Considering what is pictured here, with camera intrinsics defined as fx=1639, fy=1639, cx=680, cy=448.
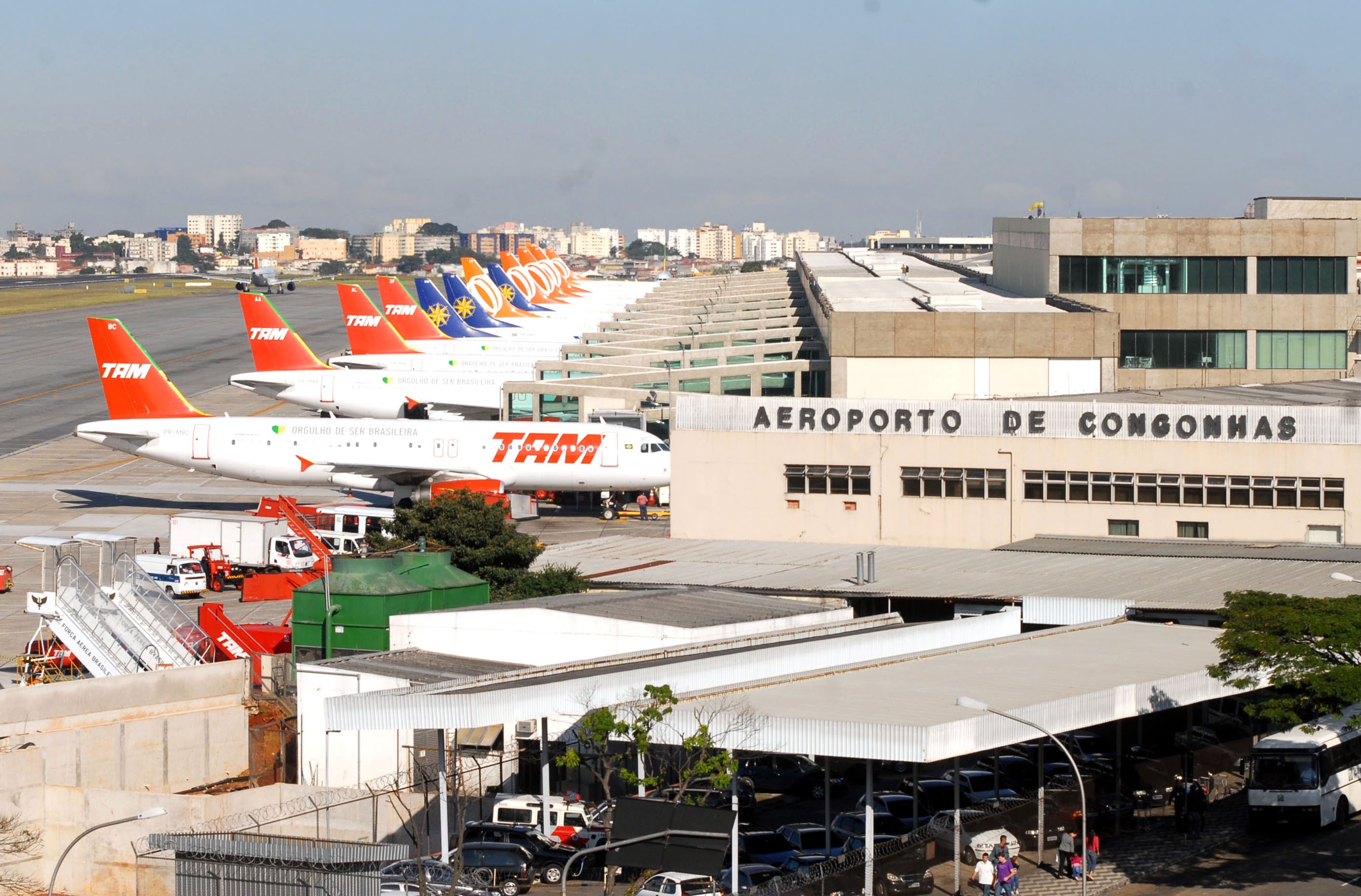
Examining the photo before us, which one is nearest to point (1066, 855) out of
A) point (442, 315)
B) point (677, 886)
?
point (677, 886)

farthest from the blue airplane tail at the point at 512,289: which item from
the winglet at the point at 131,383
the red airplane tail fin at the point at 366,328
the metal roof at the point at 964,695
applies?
the metal roof at the point at 964,695

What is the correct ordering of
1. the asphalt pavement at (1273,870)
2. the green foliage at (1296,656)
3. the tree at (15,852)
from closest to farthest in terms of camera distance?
the asphalt pavement at (1273,870) < the green foliage at (1296,656) < the tree at (15,852)

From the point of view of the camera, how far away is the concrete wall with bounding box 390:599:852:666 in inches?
1788

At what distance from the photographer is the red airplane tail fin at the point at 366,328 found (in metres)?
132

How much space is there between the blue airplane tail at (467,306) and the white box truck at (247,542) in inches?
3287

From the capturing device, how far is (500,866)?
3559cm

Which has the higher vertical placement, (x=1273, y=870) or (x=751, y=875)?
(x=751, y=875)

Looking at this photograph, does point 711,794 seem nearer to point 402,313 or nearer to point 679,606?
point 679,606

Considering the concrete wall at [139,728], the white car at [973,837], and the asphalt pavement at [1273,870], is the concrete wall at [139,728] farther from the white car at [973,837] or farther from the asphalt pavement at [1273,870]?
the asphalt pavement at [1273,870]

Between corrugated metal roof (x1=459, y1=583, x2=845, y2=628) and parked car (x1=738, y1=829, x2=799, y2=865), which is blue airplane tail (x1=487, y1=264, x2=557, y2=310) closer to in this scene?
corrugated metal roof (x1=459, y1=583, x2=845, y2=628)

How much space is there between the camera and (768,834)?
124ft

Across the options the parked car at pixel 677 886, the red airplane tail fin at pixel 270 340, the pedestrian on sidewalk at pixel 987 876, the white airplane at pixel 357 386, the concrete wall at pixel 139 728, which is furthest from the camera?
the red airplane tail fin at pixel 270 340

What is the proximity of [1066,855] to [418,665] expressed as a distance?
59.9 feet

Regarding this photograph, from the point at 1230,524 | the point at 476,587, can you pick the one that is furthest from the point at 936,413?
the point at 476,587
